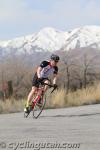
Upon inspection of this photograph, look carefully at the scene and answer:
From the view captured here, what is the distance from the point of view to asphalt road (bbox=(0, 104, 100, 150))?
761cm

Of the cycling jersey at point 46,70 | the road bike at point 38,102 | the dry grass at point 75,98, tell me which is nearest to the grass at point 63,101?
the dry grass at point 75,98

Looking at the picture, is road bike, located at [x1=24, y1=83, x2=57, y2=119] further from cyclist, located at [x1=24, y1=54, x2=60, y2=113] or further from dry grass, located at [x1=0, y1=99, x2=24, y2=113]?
dry grass, located at [x1=0, y1=99, x2=24, y2=113]

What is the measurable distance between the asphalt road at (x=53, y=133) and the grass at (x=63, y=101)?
10.0 feet

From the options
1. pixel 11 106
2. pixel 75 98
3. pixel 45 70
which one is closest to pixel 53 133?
pixel 45 70

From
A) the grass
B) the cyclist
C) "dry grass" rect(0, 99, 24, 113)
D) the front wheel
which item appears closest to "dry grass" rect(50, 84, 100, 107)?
the grass

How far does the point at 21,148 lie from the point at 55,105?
357 inches

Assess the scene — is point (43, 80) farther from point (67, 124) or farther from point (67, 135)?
point (67, 135)

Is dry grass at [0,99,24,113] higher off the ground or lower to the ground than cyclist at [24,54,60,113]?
lower

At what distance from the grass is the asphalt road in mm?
3050

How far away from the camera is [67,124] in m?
10.5

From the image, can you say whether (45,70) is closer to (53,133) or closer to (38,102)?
(38,102)

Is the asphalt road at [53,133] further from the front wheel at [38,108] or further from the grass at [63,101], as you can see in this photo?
the grass at [63,101]

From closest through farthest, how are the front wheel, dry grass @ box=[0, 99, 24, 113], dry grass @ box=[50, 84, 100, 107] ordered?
the front wheel < dry grass @ box=[0, 99, 24, 113] < dry grass @ box=[50, 84, 100, 107]

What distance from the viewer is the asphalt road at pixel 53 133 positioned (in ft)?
25.0
